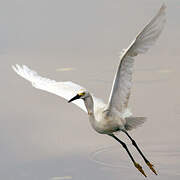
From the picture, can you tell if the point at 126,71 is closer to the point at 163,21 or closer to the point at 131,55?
the point at 131,55

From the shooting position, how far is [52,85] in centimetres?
439

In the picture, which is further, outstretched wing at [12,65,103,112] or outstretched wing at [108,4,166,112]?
outstretched wing at [12,65,103,112]

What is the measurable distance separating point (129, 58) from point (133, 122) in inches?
16.6

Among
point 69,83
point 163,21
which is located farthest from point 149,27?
point 69,83

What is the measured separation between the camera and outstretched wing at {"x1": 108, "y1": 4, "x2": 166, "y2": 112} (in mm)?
3596

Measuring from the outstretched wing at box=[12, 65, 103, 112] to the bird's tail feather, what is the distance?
313mm

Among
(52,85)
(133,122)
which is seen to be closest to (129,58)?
(133,122)

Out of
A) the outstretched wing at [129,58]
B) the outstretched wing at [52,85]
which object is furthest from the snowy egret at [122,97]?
the outstretched wing at [52,85]

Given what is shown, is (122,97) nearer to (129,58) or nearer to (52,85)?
(129,58)

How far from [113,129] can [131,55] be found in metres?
0.45

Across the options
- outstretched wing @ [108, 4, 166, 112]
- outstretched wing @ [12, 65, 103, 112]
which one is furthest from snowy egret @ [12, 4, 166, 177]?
outstretched wing @ [12, 65, 103, 112]

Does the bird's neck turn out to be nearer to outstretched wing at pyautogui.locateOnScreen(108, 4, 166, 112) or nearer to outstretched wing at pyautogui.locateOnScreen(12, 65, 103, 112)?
outstretched wing at pyautogui.locateOnScreen(108, 4, 166, 112)

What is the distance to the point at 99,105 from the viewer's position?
12.9ft

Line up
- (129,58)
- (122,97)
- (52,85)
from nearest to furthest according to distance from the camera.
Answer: (129,58) < (122,97) < (52,85)
